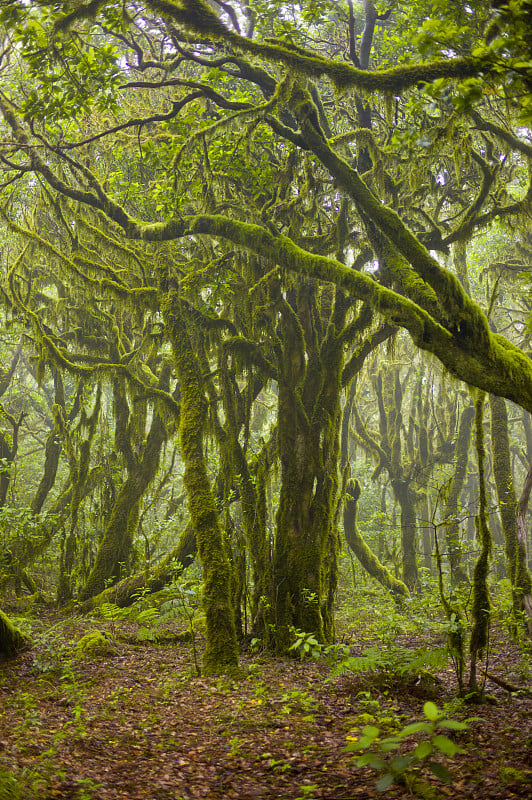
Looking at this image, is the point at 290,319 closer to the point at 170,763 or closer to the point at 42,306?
the point at 170,763

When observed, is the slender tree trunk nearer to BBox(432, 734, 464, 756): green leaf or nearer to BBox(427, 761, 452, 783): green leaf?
BBox(427, 761, 452, 783): green leaf

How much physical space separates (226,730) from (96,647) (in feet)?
12.9

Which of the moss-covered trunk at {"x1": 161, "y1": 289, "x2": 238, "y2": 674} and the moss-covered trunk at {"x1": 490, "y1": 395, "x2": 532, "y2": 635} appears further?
the moss-covered trunk at {"x1": 490, "y1": 395, "x2": 532, "y2": 635}

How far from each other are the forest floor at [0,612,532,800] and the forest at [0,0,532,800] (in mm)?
33

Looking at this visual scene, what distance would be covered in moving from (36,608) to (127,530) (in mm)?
2461

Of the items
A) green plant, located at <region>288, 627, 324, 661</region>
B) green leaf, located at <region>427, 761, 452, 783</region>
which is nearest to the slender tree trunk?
green plant, located at <region>288, 627, 324, 661</region>

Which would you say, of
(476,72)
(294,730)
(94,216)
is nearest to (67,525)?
(94,216)

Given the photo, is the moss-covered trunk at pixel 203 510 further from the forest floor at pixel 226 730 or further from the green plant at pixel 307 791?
the green plant at pixel 307 791

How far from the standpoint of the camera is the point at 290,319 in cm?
994

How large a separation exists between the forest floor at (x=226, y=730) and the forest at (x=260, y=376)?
0.11ft

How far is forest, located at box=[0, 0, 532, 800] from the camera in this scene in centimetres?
450

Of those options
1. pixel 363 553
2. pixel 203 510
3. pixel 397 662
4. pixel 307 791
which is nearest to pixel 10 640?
pixel 203 510

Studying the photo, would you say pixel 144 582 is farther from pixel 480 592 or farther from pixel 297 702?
pixel 480 592

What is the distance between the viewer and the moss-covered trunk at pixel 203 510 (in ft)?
23.7
